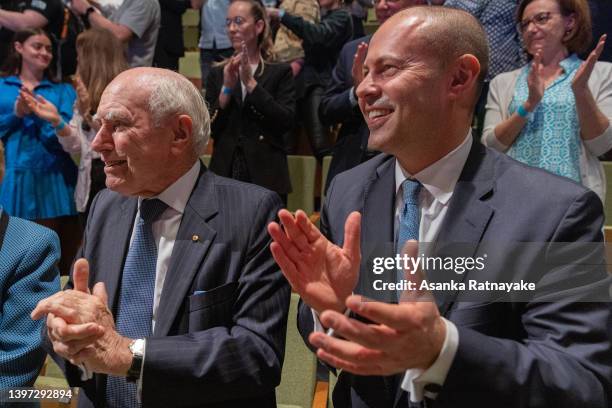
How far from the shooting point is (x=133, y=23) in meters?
4.68

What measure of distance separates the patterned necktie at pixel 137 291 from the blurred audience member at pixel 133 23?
2.98 metres

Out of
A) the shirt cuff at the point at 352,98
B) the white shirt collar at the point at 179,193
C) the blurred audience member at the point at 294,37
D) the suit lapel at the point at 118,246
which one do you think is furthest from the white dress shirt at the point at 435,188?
the blurred audience member at the point at 294,37

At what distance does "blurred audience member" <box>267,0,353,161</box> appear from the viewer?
4.14 metres

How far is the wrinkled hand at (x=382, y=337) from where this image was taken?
1.09 metres

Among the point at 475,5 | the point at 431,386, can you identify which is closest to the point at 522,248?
the point at 431,386

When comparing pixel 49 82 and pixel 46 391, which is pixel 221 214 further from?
pixel 49 82

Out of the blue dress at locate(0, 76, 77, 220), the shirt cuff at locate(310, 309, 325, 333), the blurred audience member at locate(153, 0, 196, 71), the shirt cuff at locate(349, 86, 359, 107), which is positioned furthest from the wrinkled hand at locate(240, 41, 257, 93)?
the shirt cuff at locate(310, 309, 325, 333)

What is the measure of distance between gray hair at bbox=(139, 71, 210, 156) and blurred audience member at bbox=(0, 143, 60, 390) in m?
0.54

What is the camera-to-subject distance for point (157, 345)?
5.37ft

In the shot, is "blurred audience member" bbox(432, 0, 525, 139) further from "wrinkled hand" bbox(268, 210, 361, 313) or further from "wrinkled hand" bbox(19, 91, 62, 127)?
"wrinkled hand" bbox(268, 210, 361, 313)

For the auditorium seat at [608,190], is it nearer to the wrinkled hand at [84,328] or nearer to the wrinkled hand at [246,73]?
the wrinkled hand at [246,73]

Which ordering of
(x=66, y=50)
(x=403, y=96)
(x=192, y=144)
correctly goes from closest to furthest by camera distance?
1. (x=403, y=96)
2. (x=192, y=144)
3. (x=66, y=50)

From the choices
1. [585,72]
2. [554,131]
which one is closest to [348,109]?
[554,131]

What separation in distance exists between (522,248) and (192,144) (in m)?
0.83
